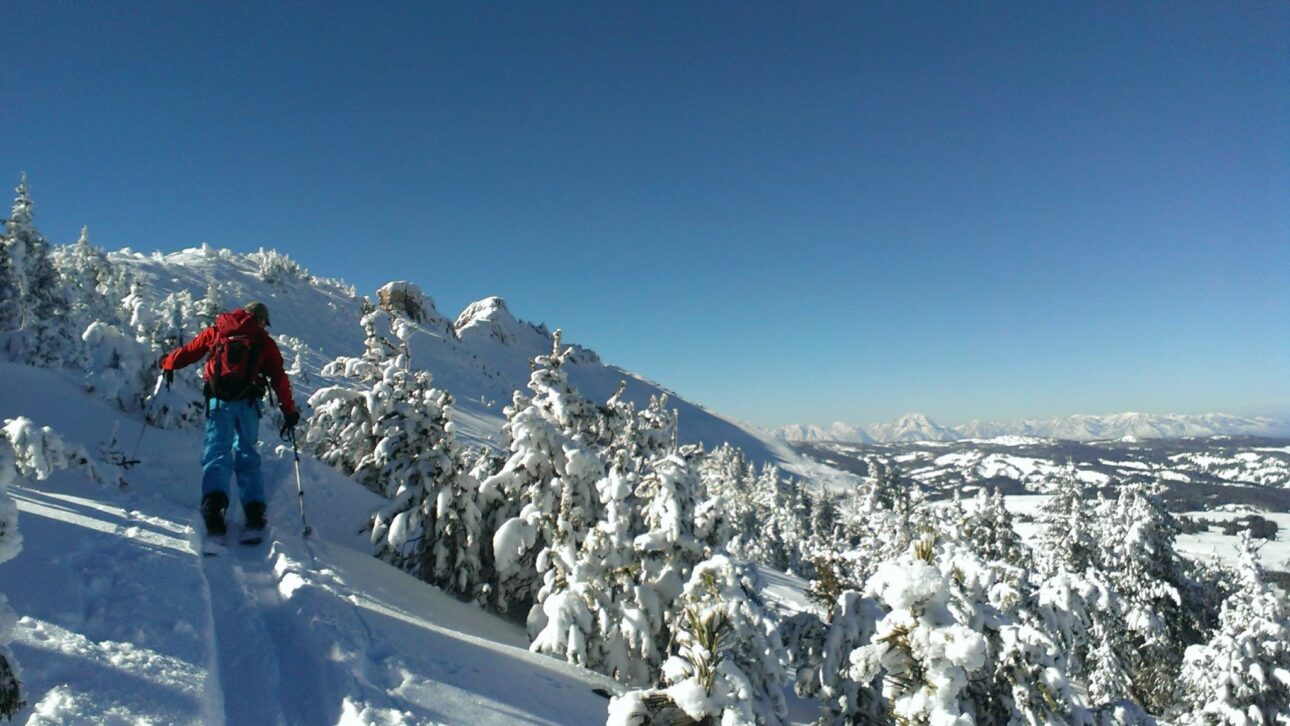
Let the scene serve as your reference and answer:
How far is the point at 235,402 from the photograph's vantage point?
788 cm

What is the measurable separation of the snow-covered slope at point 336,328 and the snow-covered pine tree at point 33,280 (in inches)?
435

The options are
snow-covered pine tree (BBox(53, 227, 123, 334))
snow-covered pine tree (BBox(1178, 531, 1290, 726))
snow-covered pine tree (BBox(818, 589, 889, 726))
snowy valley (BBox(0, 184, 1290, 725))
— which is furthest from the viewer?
snow-covered pine tree (BBox(53, 227, 123, 334))

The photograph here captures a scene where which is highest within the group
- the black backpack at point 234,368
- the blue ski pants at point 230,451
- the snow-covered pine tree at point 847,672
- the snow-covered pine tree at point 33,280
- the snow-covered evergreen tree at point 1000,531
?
the snow-covered pine tree at point 33,280

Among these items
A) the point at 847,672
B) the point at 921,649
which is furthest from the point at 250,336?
the point at 847,672

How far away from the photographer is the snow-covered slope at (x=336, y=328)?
5288 cm

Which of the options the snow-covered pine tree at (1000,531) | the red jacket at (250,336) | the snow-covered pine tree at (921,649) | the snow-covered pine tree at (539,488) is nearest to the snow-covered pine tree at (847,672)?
the snow-covered pine tree at (921,649)

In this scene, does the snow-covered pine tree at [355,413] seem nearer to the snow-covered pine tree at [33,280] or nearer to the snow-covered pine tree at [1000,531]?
the snow-covered pine tree at [33,280]

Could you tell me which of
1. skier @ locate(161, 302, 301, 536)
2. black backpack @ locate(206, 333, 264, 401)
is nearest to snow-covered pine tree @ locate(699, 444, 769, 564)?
skier @ locate(161, 302, 301, 536)

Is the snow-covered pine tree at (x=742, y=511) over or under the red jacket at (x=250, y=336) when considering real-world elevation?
under

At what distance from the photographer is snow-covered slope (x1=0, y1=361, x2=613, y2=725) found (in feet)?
12.4

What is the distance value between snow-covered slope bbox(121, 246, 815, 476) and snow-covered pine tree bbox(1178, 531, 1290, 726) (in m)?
34.0

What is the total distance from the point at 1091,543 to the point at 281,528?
27747 millimetres

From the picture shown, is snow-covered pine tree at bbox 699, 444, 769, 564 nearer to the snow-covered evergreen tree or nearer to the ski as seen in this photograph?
the snow-covered evergreen tree

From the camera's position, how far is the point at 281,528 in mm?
8242
